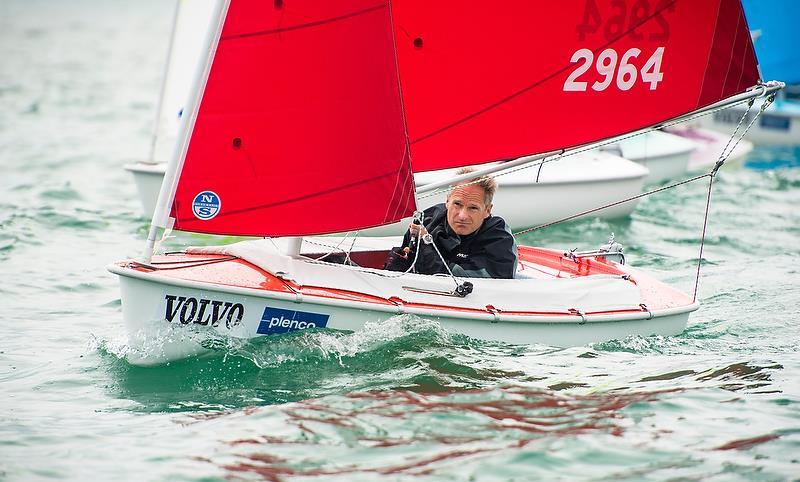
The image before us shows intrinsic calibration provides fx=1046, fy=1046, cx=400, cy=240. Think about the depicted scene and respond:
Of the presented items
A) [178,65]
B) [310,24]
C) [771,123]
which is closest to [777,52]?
[771,123]

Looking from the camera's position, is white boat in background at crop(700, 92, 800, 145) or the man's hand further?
white boat in background at crop(700, 92, 800, 145)

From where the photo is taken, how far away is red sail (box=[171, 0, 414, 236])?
500 centimetres

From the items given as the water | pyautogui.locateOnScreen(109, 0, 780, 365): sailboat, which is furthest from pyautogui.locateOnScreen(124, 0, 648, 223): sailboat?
pyautogui.locateOnScreen(109, 0, 780, 365): sailboat

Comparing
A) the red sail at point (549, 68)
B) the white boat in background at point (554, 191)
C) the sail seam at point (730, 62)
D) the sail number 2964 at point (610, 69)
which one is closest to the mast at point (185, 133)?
the red sail at point (549, 68)

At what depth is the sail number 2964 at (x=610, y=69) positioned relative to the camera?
19.2 ft

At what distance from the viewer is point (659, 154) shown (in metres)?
11.7

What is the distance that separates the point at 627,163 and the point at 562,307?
499 cm

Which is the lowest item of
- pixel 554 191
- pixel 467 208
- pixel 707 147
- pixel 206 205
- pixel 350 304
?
pixel 350 304

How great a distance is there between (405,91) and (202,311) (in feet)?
5.51

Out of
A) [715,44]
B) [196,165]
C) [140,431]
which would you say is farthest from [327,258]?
[715,44]

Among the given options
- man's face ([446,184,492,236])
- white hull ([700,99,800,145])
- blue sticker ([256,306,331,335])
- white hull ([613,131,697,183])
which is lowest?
blue sticker ([256,306,331,335])

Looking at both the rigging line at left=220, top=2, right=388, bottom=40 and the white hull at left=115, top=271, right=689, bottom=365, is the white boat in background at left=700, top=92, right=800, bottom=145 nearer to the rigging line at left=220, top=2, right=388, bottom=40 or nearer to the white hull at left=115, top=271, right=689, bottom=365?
the white hull at left=115, top=271, right=689, bottom=365

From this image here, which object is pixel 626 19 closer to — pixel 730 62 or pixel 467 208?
pixel 730 62

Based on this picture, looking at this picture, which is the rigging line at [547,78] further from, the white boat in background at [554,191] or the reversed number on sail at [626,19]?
the white boat in background at [554,191]
